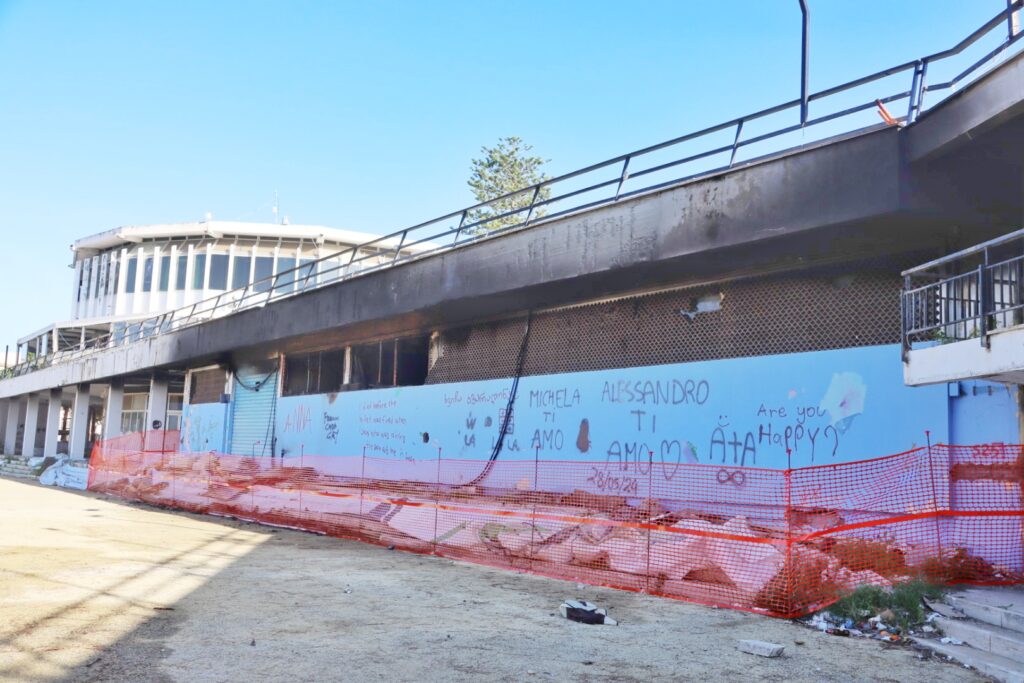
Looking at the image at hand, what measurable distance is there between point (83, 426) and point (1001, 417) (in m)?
39.7

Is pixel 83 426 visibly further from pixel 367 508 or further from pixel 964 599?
pixel 964 599

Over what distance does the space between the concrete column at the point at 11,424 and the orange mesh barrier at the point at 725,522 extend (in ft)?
153

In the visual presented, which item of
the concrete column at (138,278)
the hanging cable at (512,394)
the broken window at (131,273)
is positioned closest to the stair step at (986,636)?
the hanging cable at (512,394)

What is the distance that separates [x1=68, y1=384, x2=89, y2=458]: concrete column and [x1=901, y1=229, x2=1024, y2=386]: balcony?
1514 inches

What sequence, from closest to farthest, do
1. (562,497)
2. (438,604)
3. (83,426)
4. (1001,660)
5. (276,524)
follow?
(1001,660), (438,604), (562,497), (276,524), (83,426)

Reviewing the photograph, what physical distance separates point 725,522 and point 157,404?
30235 millimetres

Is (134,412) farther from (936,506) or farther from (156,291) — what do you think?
(936,506)

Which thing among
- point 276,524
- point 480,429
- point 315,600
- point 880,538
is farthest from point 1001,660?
point 276,524

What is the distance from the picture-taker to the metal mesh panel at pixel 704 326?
462 inches

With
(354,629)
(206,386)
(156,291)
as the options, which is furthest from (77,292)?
(354,629)

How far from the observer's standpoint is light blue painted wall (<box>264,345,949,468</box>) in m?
10.9

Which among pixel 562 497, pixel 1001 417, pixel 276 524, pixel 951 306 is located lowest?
pixel 276 524

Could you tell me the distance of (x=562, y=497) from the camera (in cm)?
1324

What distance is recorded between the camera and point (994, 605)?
7.65m
